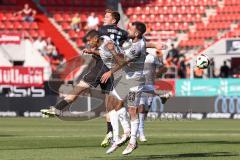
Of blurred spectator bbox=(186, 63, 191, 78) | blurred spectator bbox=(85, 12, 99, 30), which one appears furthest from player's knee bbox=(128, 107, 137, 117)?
blurred spectator bbox=(85, 12, 99, 30)

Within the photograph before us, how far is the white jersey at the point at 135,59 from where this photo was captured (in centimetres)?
1343

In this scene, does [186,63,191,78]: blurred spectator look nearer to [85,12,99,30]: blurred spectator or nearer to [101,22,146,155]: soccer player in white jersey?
[85,12,99,30]: blurred spectator

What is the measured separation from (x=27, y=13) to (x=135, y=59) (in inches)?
1117

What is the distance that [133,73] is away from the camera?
44.9ft

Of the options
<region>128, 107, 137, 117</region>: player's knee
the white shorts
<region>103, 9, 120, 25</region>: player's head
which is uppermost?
<region>103, 9, 120, 25</region>: player's head

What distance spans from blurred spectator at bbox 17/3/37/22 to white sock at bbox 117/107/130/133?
27.7 m

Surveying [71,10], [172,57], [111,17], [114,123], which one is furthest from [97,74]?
[71,10]

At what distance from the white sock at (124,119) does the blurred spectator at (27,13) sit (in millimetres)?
27680

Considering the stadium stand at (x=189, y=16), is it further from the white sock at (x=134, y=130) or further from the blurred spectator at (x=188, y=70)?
the white sock at (x=134, y=130)

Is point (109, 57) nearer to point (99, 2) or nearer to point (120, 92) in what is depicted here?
point (120, 92)

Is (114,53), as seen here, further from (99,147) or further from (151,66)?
(151,66)

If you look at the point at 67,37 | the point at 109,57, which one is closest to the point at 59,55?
the point at 67,37

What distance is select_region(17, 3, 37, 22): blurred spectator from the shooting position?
135ft

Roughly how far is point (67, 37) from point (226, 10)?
801 cm
